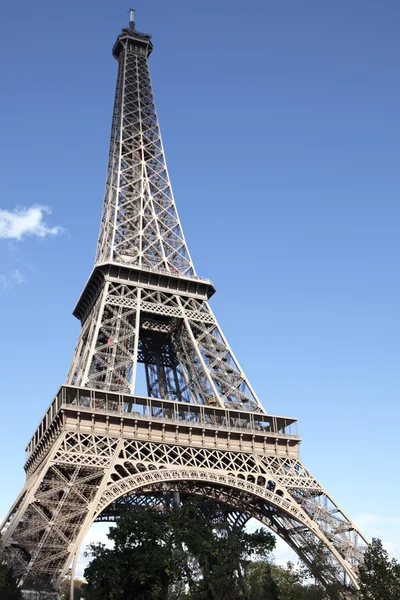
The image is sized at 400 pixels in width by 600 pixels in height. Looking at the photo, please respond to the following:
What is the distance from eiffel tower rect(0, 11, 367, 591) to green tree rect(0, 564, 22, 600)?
175cm

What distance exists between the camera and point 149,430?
38094 millimetres

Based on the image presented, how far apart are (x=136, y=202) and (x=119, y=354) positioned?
50.9 feet

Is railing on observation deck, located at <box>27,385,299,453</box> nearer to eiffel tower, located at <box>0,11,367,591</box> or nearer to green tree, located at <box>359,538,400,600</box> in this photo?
eiffel tower, located at <box>0,11,367,591</box>

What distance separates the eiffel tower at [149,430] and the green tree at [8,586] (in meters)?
1.75

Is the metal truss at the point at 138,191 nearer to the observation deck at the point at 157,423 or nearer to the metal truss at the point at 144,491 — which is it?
the observation deck at the point at 157,423

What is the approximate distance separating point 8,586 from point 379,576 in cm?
1621

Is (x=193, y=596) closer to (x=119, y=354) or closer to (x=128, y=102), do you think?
(x=119, y=354)

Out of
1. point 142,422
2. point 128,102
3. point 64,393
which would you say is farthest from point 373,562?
point 128,102

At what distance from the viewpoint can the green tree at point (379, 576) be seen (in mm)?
30391

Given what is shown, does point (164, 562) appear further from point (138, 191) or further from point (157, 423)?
point (138, 191)

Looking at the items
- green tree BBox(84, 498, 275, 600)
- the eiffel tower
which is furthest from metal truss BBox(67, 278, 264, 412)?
green tree BBox(84, 498, 275, 600)

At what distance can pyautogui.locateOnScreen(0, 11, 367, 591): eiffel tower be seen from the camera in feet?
110

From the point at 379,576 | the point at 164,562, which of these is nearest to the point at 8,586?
the point at 164,562

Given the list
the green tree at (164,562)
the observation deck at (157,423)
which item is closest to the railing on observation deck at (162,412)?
the observation deck at (157,423)
